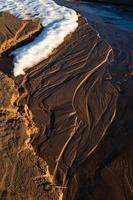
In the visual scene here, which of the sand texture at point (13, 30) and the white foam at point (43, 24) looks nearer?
the white foam at point (43, 24)

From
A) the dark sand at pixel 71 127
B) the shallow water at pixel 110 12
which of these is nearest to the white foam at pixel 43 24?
the dark sand at pixel 71 127

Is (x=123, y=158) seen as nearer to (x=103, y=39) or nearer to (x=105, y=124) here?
(x=105, y=124)

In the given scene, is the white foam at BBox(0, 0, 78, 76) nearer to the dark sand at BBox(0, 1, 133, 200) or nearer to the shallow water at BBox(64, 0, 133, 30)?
the dark sand at BBox(0, 1, 133, 200)

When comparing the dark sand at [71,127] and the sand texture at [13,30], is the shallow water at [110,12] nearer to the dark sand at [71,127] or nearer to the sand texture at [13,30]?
the sand texture at [13,30]

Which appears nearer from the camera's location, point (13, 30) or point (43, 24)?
point (13, 30)

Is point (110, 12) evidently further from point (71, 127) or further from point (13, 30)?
point (71, 127)

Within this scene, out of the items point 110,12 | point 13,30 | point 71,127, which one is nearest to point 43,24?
point 13,30

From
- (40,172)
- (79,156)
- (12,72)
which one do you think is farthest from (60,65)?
(40,172)
